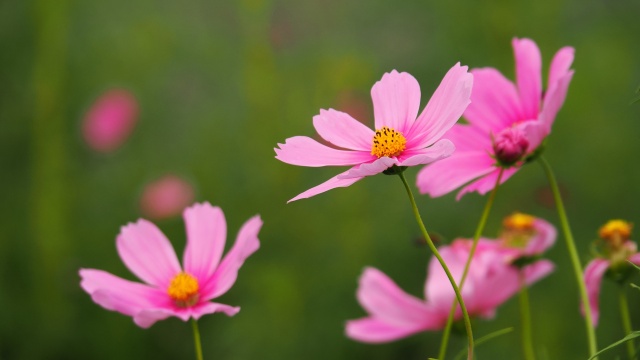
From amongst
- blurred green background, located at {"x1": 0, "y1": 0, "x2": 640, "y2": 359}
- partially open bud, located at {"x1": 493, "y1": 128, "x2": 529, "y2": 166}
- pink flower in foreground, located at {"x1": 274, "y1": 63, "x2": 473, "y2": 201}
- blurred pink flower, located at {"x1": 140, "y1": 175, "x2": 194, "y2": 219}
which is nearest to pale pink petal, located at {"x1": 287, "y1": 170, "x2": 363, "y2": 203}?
pink flower in foreground, located at {"x1": 274, "y1": 63, "x2": 473, "y2": 201}

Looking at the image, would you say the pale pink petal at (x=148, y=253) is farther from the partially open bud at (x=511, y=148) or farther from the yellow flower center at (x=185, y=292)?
the partially open bud at (x=511, y=148)

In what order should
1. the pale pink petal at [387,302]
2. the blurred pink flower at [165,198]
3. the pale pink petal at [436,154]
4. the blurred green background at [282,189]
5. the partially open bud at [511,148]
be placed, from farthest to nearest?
the blurred pink flower at [165,198], the blurred green background at [282,189], the pale pink petal at [387,302], the partially open bud at [511,148], the pale pink petal at [436,154]

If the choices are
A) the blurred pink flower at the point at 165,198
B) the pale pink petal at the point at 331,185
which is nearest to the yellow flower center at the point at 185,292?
the pale pink petal at the point at 331,185

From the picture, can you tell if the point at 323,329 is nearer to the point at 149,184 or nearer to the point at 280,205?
the point at 280,205

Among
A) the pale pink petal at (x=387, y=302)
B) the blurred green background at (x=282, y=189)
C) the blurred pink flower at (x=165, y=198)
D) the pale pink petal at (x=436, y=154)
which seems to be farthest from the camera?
the blurred pink flower at (x=165, y=198)

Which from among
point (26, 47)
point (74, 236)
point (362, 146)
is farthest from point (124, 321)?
point (362, 146)

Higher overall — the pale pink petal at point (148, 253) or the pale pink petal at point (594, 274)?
the pale pink petal at point (148, 253)
